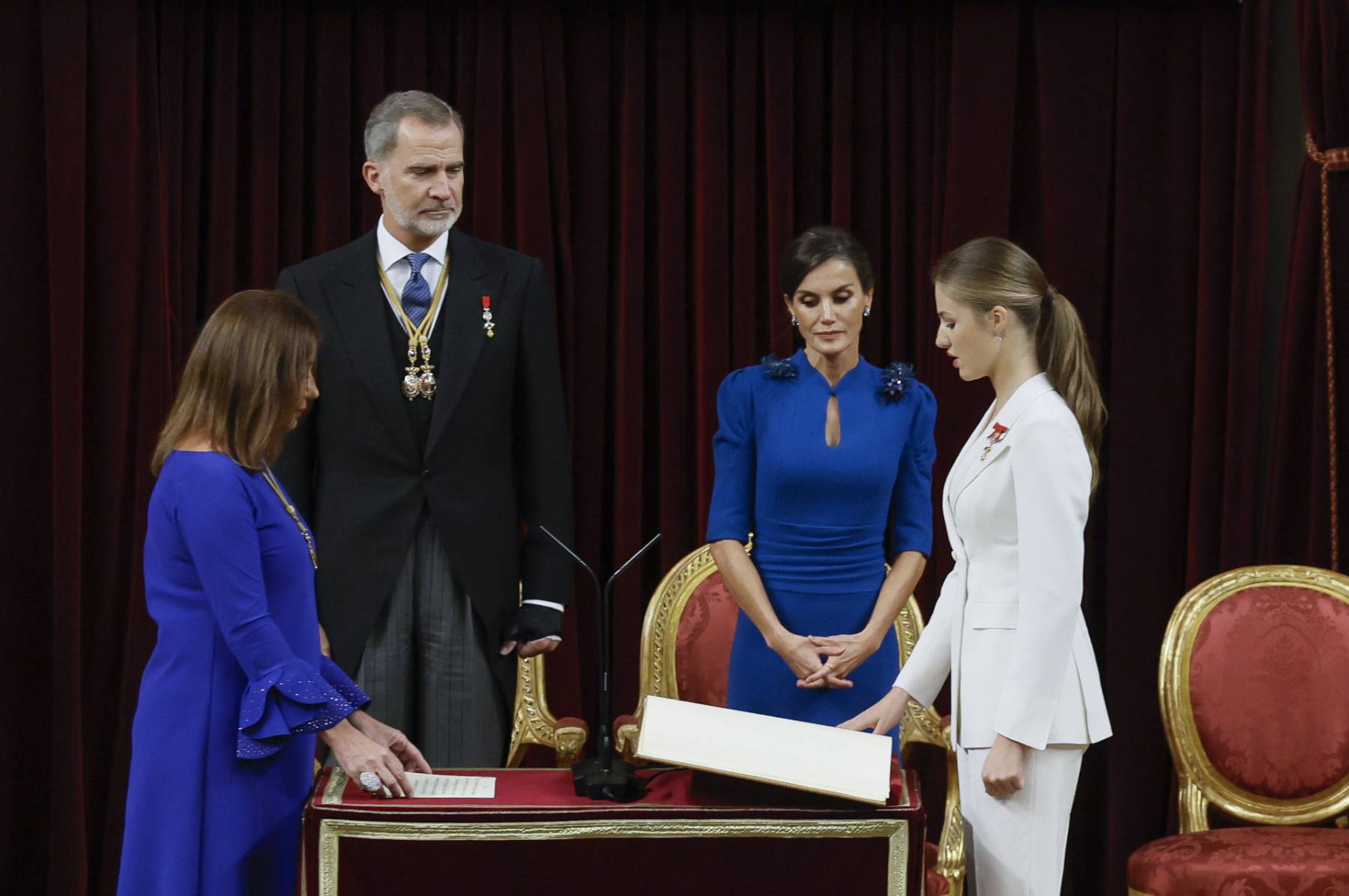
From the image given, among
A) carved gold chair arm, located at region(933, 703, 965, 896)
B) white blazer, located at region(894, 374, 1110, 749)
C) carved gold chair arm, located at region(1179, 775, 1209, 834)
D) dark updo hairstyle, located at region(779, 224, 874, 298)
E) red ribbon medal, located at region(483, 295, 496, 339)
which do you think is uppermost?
dark updo hairstyle, located at region(779, 224, 874, 298)

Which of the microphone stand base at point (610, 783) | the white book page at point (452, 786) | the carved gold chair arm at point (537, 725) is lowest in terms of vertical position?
the carved gold chair arm at point (537, 725)

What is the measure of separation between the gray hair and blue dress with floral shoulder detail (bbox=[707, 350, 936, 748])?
2.38ft

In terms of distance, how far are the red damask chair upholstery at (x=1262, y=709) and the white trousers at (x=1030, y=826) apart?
100cm

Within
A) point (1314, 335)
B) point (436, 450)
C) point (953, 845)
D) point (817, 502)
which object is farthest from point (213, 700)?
point (1314, 335)

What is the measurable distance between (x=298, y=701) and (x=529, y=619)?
0.72 m

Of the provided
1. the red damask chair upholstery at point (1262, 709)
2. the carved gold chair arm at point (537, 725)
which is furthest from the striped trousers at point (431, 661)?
the red damask chair upholstery at point (1262, 709)

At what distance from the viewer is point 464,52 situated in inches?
151

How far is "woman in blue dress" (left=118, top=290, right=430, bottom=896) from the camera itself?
2008 mm

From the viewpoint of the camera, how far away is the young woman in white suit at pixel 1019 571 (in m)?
2.04

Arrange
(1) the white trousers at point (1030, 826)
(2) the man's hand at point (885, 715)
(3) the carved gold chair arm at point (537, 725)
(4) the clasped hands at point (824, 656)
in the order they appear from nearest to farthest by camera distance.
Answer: (1) the white trousers at point (1030, 826), (2) the man's hand at point (885, 715), (4) the clasped hands at point (824, 656), (3) the carved gold chair arm at point (537, 725)

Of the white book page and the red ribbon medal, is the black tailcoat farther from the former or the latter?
the white book page

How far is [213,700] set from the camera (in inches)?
80.7

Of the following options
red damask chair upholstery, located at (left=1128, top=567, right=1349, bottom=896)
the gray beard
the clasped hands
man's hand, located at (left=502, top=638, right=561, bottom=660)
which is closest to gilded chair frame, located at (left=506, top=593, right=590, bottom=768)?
man's hand, located at (left=502, top=638, right=561, bottom=660)

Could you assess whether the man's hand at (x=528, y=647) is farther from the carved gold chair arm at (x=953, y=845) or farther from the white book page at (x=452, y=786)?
the carved gold chair arm at (x=953, y=845)
